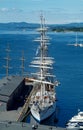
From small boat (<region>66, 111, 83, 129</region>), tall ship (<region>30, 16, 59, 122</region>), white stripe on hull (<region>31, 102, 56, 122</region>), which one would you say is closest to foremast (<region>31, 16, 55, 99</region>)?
tall ship (<region>30, 16, 59, 122</region>)

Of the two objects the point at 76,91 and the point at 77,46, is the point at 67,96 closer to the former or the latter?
the point at 76,91

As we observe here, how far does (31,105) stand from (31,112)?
59.4 inches

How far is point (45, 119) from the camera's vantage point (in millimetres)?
51094

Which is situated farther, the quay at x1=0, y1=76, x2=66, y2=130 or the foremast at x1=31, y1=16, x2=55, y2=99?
the foremast at x1=31, y1=16, x2=55, y2=99

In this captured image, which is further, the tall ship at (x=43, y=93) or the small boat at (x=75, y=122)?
the tall ship at (x=43, y=93)

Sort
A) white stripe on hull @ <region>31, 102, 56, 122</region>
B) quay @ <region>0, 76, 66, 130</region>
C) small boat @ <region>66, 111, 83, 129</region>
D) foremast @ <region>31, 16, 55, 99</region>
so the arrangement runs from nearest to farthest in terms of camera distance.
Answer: quay @ <region>0, 76, 66, 130</region>, small boat @ <region>66, 111, 83, 129</region>, white stripe on hull @ <region>31, 102, 56, 122</region>, foremast @ <region>31, 16, 55, 99</region>

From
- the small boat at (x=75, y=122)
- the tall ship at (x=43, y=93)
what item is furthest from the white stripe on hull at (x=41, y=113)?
the small boat at (x=75, y=122)

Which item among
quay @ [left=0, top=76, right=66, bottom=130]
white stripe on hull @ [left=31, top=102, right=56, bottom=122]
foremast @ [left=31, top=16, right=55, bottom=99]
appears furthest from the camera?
foremast @ [left=31, top=16, right=55, bottom=99]

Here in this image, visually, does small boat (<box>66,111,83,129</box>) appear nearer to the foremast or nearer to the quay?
the quay

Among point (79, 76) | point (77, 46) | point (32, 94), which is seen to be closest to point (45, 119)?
point (32, 94)

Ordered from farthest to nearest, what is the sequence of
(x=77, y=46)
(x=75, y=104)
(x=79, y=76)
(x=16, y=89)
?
(x=77, y=46)
(x=79, y=76)
(x=75, y=104)
(x=16, y=89)

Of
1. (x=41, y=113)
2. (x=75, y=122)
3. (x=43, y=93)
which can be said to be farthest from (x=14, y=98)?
(x=75, y=122)

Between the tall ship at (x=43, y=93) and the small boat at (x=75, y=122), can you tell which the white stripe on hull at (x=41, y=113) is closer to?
the tall ship at (x=43, y=93)

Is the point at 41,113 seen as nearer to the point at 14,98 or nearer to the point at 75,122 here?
the point at 75,122
